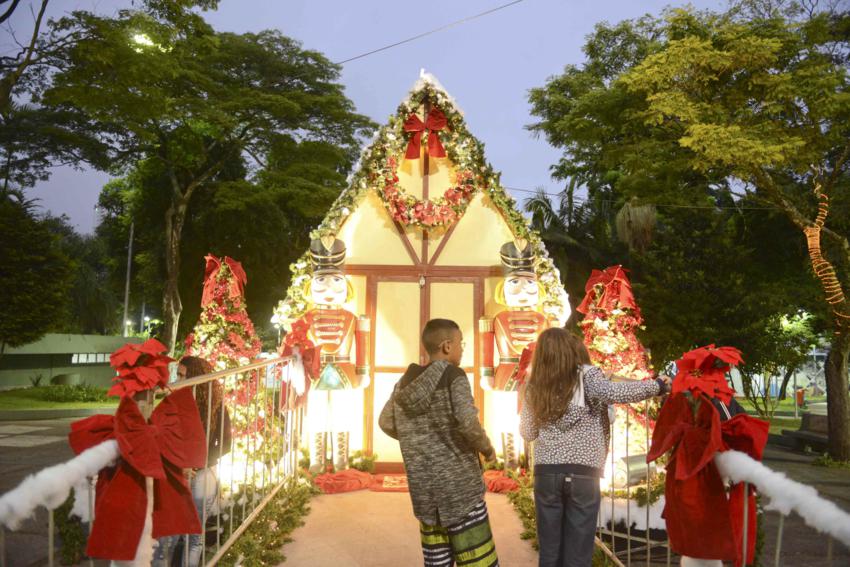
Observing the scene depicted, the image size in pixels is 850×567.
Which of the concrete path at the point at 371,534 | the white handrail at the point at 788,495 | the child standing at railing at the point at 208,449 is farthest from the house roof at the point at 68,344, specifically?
the white handrail at the point at 788,495

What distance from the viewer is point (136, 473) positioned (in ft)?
8.64

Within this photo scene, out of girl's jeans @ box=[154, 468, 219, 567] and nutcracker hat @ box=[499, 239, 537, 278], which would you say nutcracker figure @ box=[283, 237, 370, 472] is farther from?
girl's jeans @ box=[154, 468, 219, 567]

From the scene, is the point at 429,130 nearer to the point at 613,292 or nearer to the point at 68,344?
the point at 613,292

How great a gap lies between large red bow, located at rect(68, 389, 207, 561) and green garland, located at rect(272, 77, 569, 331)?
479 cm

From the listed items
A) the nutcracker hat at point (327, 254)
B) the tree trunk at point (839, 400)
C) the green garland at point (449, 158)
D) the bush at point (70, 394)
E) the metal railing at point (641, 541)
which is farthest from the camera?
→ the bush at point (70, 394)

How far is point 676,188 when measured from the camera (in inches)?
462

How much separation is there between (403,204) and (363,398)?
2.30 metres

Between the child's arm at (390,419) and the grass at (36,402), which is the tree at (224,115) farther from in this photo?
the child's arm at (390,419)

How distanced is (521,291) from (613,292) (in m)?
0.99

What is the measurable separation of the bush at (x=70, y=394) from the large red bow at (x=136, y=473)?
17532mm

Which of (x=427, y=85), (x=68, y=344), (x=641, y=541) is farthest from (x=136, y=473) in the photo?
(x=68, y=344)

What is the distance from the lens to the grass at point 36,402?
673 inches

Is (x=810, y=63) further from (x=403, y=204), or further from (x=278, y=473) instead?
(x=278, y=473)

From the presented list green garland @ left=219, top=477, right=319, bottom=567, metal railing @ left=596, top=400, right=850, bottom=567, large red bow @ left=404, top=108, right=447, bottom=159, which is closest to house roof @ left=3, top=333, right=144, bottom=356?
large red bow @ left=404, top=108, right=447, bottom=159
